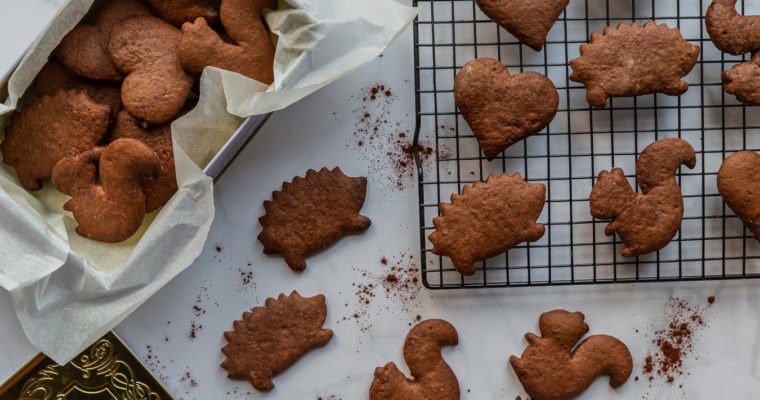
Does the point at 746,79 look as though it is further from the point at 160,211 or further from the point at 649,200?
the point at 160,211

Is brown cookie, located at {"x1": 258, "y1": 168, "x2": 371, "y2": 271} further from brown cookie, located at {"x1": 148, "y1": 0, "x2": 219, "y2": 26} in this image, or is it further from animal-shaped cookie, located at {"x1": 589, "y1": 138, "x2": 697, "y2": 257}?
animal-shaped cookie, located at {"x1": 589, "y1": 138, "x2": 697, "y2": 257}

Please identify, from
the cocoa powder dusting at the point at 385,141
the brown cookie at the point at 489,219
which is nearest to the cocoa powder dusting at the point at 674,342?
the brown cookie at the point at 489,219

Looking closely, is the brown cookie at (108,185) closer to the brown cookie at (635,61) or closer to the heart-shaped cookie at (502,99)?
the heart-shaped cookie at (502,99)

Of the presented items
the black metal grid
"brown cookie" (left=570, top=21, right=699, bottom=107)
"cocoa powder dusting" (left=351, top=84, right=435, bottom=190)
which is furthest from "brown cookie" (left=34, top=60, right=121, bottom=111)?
"brown cookie" (left=570, top=21, right=699, bottom=107)

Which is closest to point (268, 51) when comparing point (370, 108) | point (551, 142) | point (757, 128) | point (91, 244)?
point (370, 108)

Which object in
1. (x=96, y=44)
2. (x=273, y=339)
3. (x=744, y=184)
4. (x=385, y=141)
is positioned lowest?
(x=273, y=339)

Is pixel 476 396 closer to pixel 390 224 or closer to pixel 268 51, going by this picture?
pixel 390 224

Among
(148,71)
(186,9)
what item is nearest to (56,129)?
(148,71)
